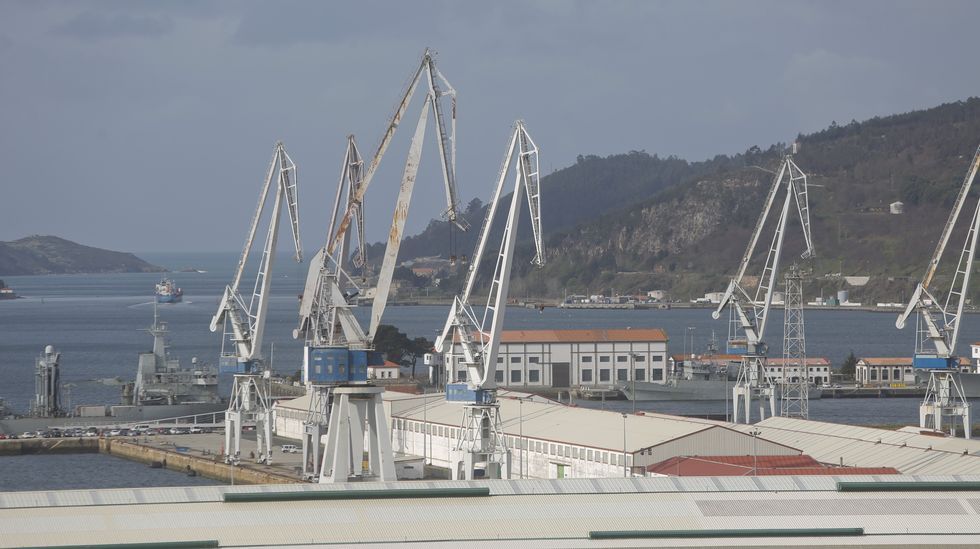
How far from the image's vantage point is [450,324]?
49.0 meters

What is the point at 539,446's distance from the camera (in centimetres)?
5475

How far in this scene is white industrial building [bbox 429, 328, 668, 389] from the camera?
4003 inches

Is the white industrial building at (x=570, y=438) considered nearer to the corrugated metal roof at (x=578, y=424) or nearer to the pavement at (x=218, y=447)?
the corrugated metal roof at (x=578, y=424)

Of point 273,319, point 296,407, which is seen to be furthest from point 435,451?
point 273,319

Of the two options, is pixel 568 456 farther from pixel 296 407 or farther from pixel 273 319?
pixel 273 319

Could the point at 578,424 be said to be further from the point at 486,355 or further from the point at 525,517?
the point at 525,517

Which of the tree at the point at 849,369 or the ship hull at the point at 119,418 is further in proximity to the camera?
the tree at the point at 849,369

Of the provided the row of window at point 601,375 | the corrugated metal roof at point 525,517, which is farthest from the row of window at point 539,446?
the row of window at point 601,375

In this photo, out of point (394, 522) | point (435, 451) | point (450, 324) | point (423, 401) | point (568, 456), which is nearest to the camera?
point (394, 522)

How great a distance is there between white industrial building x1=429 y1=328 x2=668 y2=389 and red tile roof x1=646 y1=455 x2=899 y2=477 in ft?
168

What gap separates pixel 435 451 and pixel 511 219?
1461 centimetres

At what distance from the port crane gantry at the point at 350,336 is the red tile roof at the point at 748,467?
8.93 meters

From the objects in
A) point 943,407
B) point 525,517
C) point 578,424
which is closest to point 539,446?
point 578,424

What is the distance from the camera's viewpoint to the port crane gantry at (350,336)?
4772cm
